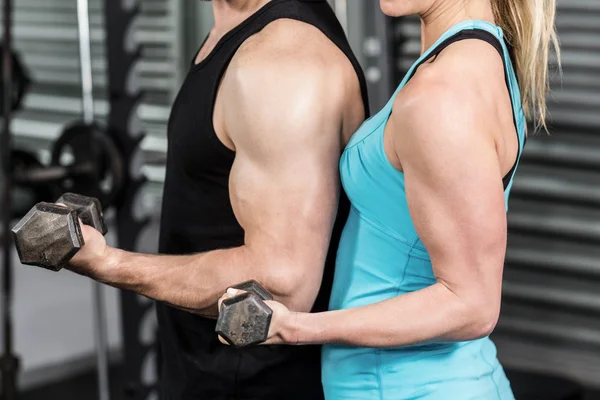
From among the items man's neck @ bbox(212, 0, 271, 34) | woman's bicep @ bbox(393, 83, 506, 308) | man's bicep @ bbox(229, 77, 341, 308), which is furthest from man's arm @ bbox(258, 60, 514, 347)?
man's neck @ bbox(212, 0, 271, 34)

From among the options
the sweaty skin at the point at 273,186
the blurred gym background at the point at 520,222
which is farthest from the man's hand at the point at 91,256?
the blurred gym background at the point at 520,222

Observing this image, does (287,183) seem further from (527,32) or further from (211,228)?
(527,32)

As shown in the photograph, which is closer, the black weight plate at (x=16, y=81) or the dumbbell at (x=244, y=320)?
the dumbbell at (x=244, y=320)

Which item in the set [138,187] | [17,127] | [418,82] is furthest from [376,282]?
[17,127]

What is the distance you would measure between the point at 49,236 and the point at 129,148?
156cm

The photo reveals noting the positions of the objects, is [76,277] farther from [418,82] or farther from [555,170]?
[418,82]

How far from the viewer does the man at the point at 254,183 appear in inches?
48.0

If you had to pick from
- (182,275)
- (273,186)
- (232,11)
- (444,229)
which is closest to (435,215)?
(444,229)

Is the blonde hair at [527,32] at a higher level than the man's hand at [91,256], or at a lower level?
higher

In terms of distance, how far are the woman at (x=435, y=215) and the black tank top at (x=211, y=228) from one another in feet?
0.48

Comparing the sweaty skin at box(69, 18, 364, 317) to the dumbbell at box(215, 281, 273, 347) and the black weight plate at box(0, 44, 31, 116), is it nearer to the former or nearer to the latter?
the dumbbell at box(215, 281, 273, 347)

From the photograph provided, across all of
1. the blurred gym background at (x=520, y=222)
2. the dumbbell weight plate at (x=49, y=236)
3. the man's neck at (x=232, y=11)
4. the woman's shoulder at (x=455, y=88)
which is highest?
the man's neck at (x=232, y=11)

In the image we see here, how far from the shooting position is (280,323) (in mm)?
1071

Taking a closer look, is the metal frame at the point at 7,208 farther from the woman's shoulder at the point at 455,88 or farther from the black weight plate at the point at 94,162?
the woman's shoulder at the point at 455,88
